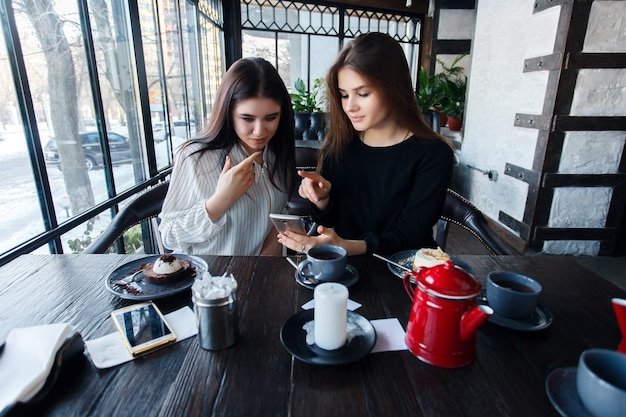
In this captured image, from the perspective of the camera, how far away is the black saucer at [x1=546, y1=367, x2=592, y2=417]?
0.57 metres

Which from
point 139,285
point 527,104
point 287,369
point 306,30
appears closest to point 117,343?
point 139,285

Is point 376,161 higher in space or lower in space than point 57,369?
higher

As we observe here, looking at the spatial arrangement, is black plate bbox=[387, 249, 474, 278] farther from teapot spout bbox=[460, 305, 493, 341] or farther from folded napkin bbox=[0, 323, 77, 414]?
folded napkin bbox=[0, 323, 77, 414]

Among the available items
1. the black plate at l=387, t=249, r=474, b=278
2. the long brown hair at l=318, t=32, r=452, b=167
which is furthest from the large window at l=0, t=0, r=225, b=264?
the black plate at l=387, t=249, r=474, b=278

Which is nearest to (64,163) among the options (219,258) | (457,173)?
(219,258)

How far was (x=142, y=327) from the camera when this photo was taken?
0.79 metres

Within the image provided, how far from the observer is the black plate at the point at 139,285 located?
2.99ft

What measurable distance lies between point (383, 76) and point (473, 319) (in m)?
0.92

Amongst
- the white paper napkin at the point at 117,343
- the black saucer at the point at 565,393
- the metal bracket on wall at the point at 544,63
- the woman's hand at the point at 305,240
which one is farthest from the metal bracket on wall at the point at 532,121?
the white paper napkin at the point at 117,343

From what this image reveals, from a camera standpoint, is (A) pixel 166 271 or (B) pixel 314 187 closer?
(A) pixel 166 271

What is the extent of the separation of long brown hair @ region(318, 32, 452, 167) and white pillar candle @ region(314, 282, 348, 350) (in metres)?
0.86

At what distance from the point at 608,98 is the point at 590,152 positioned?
1.36 ft

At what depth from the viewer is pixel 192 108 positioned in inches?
151

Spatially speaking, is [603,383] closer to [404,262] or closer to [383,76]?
[404,262]
